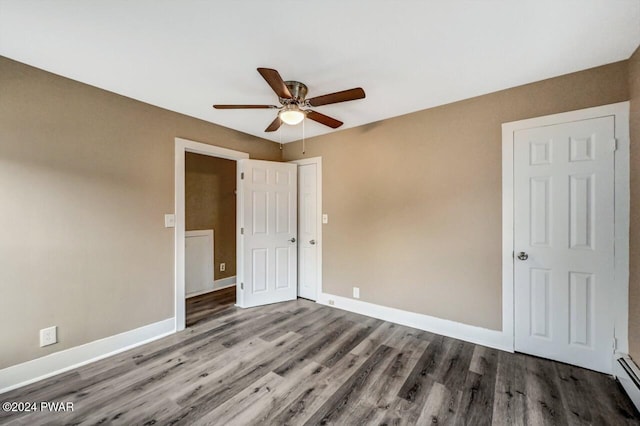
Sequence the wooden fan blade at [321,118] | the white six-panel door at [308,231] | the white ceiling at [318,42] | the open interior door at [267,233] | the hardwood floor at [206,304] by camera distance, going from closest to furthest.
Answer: the white ceiling at [318,42] → the wooden fan blade at [321,118] → the hardwood floor at [206,304] → the open interior door at [267,233] → the white six-panel door at [308,231]

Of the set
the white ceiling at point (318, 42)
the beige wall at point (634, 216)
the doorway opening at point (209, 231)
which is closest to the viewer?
the white ceiling at point (318, 42)

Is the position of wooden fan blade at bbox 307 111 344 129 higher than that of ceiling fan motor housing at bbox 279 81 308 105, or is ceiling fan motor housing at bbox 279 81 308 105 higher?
ceiling fan motor housing at bbox 279 81 308 105

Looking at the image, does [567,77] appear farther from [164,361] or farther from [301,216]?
[164,361]

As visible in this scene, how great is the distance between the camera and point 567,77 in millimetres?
2105

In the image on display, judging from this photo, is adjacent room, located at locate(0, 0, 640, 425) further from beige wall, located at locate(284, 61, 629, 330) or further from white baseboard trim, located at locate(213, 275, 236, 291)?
white baseboard trim, located at locate(213, 275, 236, 291)

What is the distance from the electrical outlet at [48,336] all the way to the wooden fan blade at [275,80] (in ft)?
8.54

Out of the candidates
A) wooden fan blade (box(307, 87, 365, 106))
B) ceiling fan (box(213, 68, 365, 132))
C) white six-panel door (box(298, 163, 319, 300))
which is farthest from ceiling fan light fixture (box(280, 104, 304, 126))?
white six-panel door (box(298, 163, 319, 300))

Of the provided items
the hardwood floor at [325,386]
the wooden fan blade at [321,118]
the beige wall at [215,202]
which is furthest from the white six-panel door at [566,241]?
the beige wall at [215,202]

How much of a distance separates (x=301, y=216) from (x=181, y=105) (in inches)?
83.6

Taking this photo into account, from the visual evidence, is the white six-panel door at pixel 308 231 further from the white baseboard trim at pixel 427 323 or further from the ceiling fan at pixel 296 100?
the ceiling fan at pixel 296 100

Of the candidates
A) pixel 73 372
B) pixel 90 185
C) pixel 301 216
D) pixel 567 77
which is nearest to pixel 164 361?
pixel 73 372

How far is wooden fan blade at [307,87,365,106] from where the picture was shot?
6.07 ft

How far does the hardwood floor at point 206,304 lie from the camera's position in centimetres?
317

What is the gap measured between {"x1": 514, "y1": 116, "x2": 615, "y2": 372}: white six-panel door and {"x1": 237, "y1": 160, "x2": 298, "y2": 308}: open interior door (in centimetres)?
274
